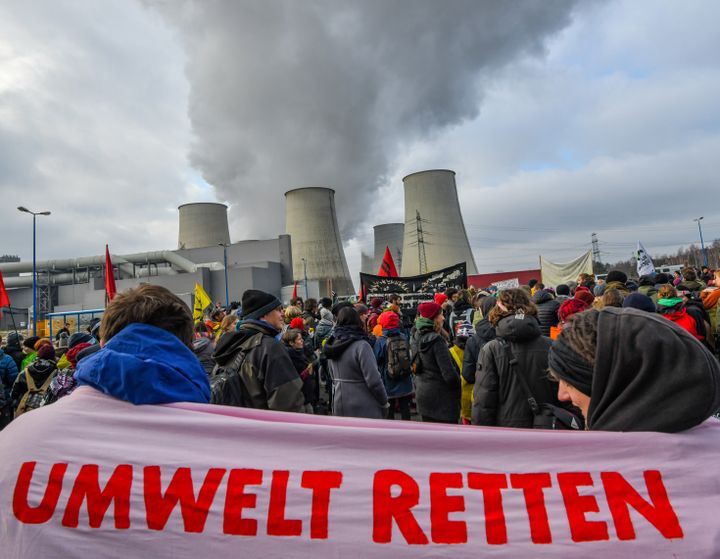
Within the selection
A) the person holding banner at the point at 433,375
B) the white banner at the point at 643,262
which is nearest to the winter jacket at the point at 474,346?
the person holding banner at the point at 433,375

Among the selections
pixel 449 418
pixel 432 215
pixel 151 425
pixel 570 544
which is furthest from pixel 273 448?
pixel 432 215

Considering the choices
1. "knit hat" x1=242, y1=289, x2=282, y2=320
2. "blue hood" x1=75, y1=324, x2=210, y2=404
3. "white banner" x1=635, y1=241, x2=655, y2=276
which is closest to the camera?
"blue hood" x1=75, y1=324, x2=210, y2=404

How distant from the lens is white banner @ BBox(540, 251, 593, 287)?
36.2ft

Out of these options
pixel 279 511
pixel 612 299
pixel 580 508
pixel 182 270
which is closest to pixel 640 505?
pixel 580 508

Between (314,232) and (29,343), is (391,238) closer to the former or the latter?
(314,232)

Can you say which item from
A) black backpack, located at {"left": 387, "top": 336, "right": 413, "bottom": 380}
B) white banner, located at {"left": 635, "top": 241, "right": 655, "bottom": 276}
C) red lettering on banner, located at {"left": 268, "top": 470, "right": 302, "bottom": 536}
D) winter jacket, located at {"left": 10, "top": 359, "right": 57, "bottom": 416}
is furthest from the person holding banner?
white banner, located at {"left": 635, "top": 241, "right": 655, "bottom": 276}

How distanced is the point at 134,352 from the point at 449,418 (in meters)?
2.61

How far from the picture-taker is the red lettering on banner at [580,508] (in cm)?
101

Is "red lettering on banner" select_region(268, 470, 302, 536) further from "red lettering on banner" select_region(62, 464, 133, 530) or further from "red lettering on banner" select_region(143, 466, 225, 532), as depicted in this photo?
"red lettering on banner" select_region(62, 464, 133, 530)

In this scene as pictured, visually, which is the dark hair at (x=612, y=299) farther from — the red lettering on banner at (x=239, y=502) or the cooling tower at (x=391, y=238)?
the cooling tower at (x=391, y=238)

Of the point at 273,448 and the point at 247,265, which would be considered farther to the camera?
the point at 247,265

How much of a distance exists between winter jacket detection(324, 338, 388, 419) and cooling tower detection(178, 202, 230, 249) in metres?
28.7

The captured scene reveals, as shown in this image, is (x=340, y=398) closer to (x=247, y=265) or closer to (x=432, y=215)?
(x=432, y=215)

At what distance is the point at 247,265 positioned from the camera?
1245 inches
